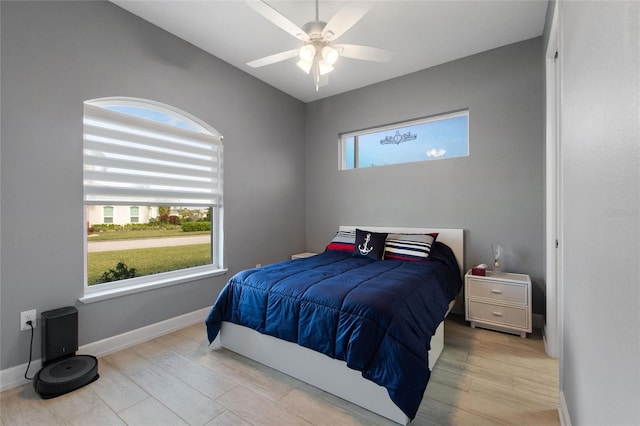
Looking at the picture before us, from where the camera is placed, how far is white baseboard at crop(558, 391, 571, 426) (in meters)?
1.46

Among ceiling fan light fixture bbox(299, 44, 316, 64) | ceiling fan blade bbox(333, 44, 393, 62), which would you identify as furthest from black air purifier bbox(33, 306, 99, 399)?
ceiling fan blade bbox(333, 44, 393, 62)

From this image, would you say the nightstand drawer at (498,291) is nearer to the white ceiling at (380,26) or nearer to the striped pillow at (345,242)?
the striped pillow at (345,242)

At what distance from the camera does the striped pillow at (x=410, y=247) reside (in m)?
2.92

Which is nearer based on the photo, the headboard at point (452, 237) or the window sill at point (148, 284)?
the window sill at point (148, 284)

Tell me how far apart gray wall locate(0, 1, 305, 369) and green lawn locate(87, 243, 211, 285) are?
0.21m

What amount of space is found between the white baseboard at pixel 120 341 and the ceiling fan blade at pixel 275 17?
2.73 m

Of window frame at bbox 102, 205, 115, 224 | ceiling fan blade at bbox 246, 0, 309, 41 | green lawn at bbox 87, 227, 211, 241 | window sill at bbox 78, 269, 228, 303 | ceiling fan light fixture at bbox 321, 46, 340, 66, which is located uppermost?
ceiling fan blade at bbox 246, 0, 309, 41

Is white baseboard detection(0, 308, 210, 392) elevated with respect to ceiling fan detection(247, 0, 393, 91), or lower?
lower

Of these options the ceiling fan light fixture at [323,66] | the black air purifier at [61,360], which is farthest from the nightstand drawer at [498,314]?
the black air purifier at [61,360]

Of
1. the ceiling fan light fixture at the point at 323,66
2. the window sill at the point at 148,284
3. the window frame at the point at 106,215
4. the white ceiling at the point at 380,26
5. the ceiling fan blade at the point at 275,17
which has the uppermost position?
the white ceiling at the point at 380,26

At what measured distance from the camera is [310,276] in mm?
2260

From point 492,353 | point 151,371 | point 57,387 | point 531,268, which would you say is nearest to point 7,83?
point 57,387

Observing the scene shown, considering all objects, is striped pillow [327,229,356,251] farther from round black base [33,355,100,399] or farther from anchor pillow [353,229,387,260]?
round black base [33,355,100,399]

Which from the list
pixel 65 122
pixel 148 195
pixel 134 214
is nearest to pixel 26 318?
pixel 134 214
